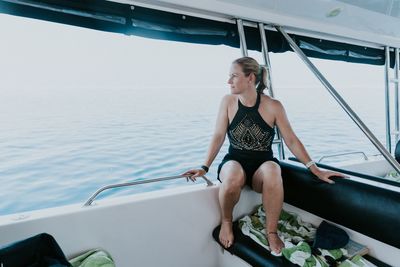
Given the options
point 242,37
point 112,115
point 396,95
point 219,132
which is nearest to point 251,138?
point 219,132

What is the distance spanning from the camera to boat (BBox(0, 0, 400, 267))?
129 cm

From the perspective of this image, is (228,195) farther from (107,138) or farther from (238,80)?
(107,138)

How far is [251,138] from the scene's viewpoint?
5.66 ft

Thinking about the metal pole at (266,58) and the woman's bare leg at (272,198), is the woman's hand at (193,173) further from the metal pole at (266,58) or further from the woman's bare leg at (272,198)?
the metal pole at (266,58)

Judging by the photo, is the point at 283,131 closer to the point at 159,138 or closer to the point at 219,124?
the point at 219,124

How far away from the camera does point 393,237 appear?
3.98 feet

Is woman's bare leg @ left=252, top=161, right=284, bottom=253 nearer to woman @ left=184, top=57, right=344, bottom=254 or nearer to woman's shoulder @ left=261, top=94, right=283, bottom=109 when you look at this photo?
woman @ left=184, top=57, right=344, bottom=254

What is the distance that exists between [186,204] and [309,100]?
910 cm

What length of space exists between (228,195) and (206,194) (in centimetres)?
18

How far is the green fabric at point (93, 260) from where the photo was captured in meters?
1.19

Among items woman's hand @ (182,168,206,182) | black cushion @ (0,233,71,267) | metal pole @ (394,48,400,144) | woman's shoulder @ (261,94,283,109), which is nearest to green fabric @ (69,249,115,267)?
black cushion @ (0,233,71,267)

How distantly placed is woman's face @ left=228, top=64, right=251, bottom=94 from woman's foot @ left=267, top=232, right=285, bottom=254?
92 cm

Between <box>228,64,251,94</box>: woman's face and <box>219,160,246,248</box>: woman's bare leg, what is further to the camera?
<box>228,64,251,94</box>: woman's face

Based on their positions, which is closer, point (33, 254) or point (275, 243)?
point (33, 254)
